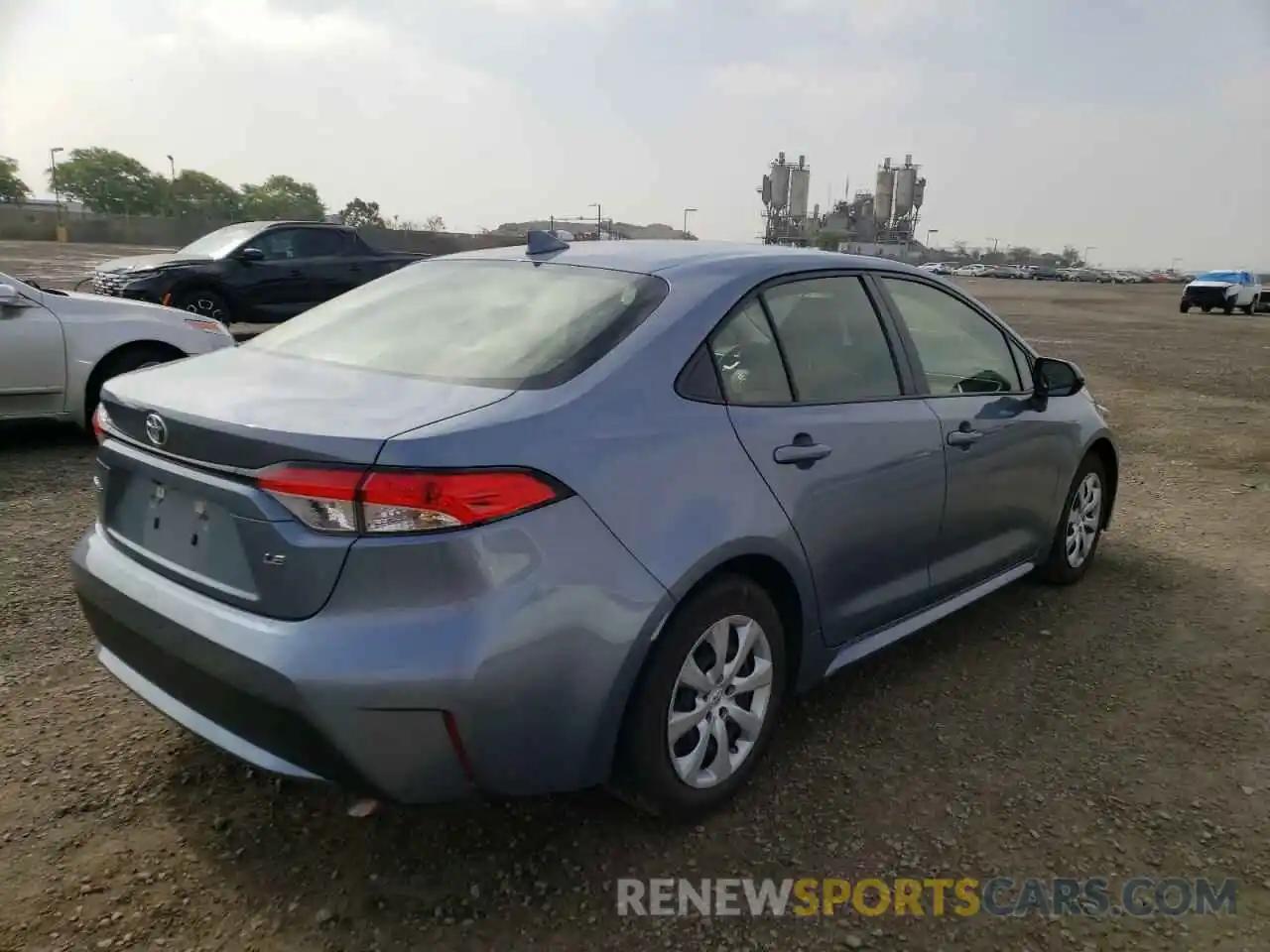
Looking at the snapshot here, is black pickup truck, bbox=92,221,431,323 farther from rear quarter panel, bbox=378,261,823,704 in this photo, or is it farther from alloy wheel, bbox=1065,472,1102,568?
rear quarter panel, bbox=378,261,823,704

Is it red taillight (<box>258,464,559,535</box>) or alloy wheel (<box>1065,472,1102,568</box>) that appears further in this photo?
alloy wheel (<box>1065,472,1102,568</box>)

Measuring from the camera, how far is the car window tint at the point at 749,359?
2738 mm

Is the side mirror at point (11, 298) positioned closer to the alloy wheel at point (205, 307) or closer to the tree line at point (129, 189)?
the alloy wheel at point (205, 307)

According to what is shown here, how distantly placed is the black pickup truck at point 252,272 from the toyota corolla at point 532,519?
830 cm

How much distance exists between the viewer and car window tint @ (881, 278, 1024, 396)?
11.6ft

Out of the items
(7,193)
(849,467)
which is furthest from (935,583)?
(7,193)

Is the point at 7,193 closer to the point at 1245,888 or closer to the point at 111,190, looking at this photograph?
the point at 111,190

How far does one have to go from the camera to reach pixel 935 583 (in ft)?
11.5

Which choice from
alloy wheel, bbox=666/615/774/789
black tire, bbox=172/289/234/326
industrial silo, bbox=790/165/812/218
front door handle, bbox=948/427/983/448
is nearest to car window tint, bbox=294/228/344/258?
black tire, bbox=172/289/234/326

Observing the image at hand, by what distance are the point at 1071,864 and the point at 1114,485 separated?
2791mm

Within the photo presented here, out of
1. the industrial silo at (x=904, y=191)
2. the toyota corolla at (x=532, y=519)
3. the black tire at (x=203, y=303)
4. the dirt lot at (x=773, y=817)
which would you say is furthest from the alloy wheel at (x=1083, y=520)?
the industrial silo at (x=904, y=191)

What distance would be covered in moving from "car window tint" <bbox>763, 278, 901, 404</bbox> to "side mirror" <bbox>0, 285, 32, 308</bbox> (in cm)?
540

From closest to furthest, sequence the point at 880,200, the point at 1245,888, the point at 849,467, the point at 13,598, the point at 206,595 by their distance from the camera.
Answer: the point at 206,595 < the point at 1245,888 < the point at 849,467 < the point at 13,598 < the point at 880,200

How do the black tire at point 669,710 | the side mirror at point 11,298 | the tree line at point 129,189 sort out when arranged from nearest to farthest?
the black tire at point 669,710 → the side mirror at point 11,298 → the tree line at point 129,189
